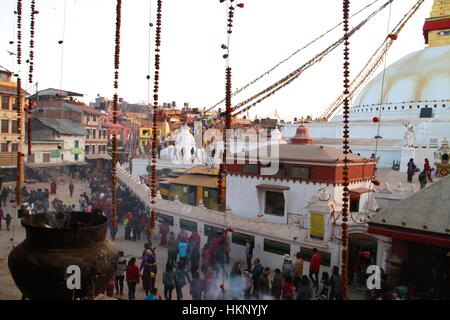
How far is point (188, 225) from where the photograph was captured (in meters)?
15.1

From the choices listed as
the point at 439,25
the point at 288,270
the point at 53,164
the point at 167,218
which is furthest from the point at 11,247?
the point at 439,25

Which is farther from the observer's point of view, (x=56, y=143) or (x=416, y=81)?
(x=56, y=143)

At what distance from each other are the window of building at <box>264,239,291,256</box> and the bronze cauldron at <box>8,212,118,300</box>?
7.43 metres

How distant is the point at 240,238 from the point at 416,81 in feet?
66.6

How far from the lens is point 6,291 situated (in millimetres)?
6488

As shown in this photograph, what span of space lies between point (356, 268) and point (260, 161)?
5.60 meters

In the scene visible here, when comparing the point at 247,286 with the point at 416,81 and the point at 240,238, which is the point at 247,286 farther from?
the point at 416,81

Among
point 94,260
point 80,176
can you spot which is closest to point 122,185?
point 80,176

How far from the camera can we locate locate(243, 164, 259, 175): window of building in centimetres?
1514

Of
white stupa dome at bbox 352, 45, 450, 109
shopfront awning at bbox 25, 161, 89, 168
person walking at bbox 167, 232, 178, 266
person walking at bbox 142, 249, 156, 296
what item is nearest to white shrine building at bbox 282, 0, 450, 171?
white stupa dome at bbox 352, 45, 450, 109

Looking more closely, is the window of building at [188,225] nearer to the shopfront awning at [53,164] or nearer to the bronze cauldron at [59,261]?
the bronze cauldron at [59,261]

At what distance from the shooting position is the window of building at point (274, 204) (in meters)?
14.4

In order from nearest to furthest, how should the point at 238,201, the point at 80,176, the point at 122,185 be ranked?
the point at 238,201
the point at 122,185
the point at 80,176

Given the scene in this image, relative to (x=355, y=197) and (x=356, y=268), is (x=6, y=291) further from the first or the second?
(x=355, y=197)
